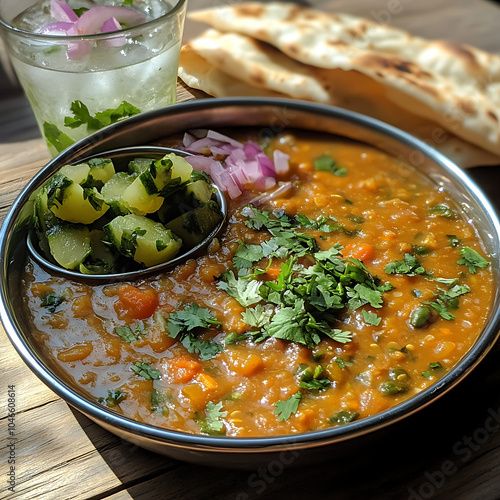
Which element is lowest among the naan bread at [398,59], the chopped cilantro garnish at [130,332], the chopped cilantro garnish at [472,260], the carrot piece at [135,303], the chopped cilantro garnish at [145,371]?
the chopped cilantro garnish at [130,332]

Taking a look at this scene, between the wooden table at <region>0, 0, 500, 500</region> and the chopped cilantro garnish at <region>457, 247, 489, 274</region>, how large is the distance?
0.44 metres

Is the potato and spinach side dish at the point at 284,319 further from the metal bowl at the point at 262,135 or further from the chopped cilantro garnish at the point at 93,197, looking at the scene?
the chopped cilantro garnish at the point at 93,197

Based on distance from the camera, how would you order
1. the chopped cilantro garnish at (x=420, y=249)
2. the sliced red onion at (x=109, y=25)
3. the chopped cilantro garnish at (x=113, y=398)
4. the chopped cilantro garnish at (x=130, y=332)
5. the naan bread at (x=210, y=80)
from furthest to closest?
the naan bread at (x=210, y=80), the sliced red onion at (x=109, y=25), the chopped cilantro garnish at (x=420, y=249), the chopped cilantro garnish at (x=130, y=332), the chopped cilantro garnish at (x=113, y=398)

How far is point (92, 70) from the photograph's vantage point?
9.25 feet

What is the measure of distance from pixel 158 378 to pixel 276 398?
40 cm

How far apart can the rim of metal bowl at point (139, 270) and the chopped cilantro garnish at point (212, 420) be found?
65cm

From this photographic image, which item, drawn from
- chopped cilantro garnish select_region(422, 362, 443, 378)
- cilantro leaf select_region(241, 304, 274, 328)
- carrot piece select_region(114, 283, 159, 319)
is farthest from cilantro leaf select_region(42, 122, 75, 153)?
chopped cilantro garnish select_region(422, 362, 443, 378)

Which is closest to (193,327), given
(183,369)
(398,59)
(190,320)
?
(190,320)

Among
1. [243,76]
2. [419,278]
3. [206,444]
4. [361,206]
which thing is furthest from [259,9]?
[206,444]

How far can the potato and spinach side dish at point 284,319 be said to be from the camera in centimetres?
197

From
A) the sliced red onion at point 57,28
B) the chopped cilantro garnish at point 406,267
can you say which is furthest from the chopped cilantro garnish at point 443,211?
the sliced red onion at point 57,28

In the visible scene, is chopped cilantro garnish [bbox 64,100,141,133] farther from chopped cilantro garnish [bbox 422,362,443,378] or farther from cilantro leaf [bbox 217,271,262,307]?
chopped cilantro garnish [bbox 422,362,443,378]

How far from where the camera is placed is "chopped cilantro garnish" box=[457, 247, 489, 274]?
2467 mm

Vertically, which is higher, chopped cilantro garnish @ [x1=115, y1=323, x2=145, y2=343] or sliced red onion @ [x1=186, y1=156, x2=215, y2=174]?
sliced red onion @ [x1=186, y1=156, x2=215, y2=174]
